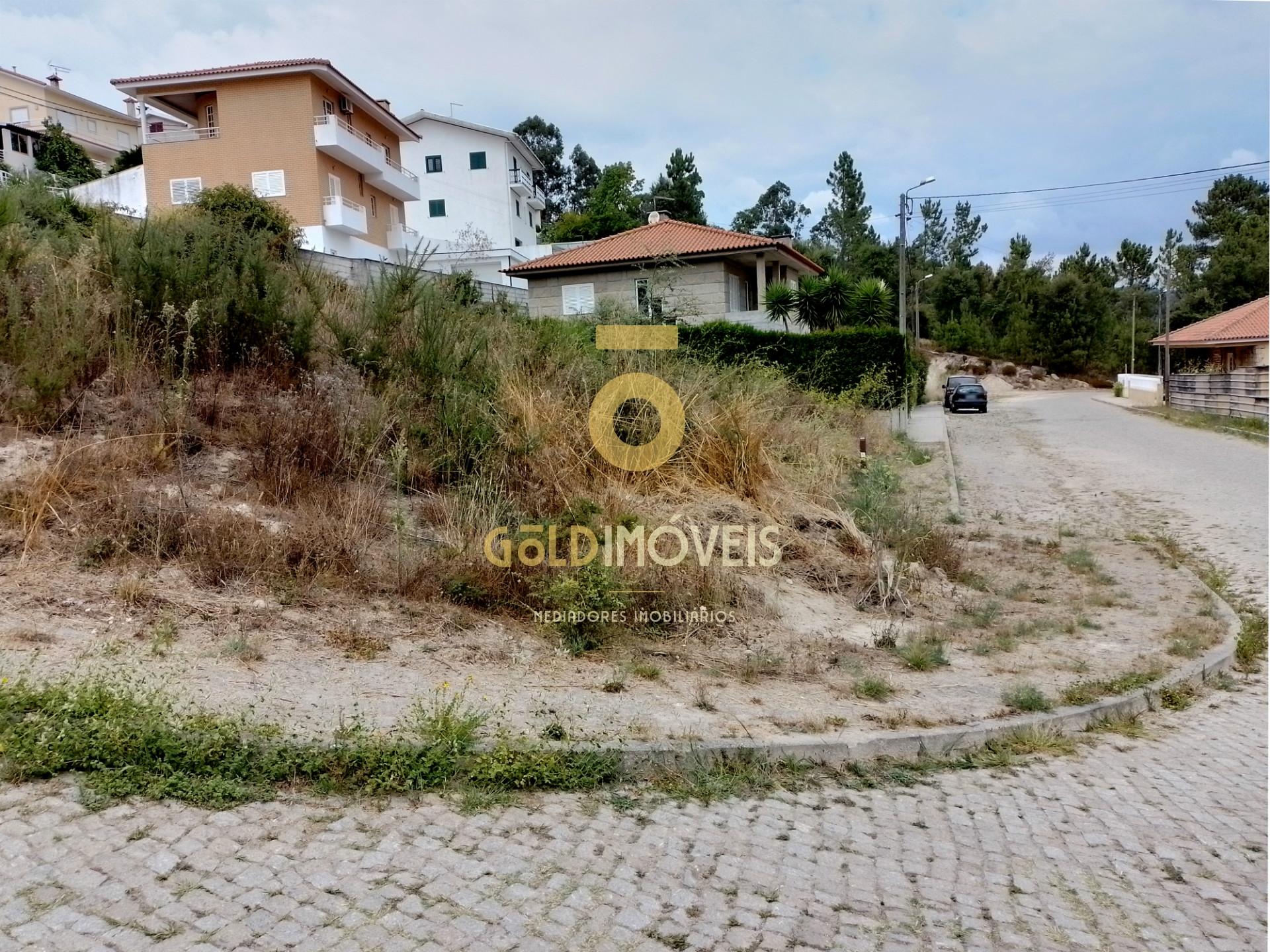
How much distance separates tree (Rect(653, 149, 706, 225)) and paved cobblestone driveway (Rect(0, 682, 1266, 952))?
55.0m

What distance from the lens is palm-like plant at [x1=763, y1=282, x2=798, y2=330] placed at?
2492 centimetres

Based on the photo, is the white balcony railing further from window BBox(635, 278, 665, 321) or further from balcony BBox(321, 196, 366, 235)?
window BBox(635, 278, 665, 321)

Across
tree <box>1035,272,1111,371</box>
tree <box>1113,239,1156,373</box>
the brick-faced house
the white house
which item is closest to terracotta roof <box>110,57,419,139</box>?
the brick-faced house

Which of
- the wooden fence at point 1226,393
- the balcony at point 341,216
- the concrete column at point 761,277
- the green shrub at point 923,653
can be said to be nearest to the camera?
the green shrub at point 923,653

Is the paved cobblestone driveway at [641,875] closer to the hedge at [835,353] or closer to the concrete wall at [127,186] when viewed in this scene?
the hedge at [835,353]

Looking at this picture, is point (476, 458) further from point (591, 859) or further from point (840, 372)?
point (840, 372)

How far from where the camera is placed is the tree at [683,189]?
184 ft

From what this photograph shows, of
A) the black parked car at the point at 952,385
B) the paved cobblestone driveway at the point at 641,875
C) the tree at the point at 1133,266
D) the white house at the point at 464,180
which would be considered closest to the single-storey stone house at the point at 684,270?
the black parked car at the point at 952,385

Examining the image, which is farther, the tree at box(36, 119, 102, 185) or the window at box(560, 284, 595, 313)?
the tree at box(36, 119, 102, 185)

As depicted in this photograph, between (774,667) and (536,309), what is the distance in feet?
83.3

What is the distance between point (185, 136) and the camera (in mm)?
32094

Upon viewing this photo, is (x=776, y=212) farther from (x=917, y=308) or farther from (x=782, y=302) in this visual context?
(x=782, y=302)

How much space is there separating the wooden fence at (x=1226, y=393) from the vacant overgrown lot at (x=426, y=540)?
70.9 ft

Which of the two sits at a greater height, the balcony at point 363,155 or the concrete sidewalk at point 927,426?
the balcony at point 363,155
